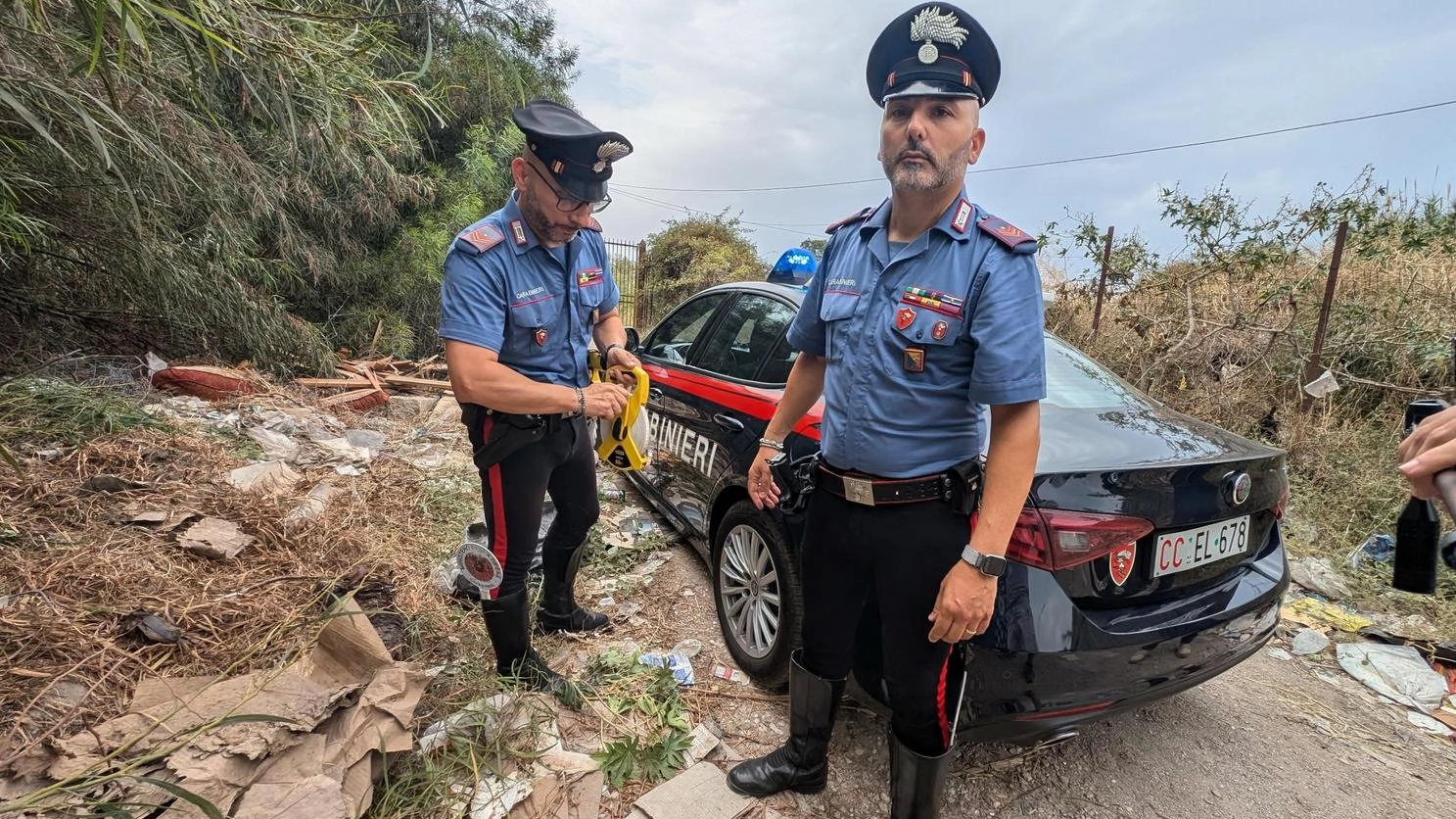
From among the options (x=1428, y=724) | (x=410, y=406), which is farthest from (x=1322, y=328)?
(x=410, y=406)

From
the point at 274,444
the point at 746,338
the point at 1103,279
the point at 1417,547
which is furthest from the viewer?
the point at 1103,279

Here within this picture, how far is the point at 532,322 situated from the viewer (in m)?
2.00

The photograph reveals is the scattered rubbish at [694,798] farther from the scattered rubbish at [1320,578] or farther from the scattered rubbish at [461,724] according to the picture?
the scattered rubbish at [1320,578]

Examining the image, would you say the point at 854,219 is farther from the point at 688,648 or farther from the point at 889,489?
the point at 688,648

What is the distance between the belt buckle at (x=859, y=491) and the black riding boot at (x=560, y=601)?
1.38m

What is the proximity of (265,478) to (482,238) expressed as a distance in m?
2.66

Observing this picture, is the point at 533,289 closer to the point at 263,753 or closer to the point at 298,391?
the point at 263,753

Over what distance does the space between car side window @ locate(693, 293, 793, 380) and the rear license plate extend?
1.36 m

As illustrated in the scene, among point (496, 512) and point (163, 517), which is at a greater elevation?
point (496, 512)

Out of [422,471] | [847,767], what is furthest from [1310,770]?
[422,471]

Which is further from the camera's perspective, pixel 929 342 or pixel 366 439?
pixel 366 439

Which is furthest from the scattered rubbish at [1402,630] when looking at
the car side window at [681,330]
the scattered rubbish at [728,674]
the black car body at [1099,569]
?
the car side window at [681,330]

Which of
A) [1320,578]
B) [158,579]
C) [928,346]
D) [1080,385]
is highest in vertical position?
[928,346]

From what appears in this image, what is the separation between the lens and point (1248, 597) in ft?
6.13
